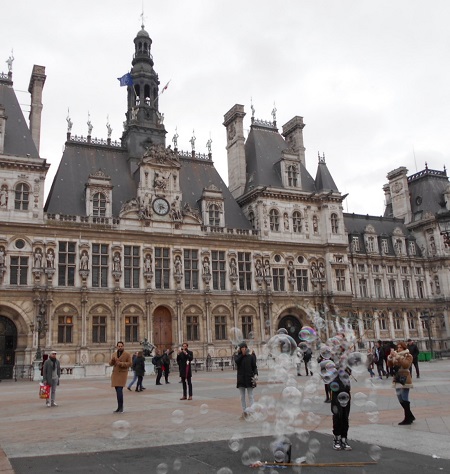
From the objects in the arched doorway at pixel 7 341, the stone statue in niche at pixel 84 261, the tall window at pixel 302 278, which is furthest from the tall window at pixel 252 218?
the arched doorway at pixel 7 341

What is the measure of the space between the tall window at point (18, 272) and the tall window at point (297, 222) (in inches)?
1016

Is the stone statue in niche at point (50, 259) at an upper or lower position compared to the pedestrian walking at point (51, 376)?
upper

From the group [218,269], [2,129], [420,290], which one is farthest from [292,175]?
[2,129]

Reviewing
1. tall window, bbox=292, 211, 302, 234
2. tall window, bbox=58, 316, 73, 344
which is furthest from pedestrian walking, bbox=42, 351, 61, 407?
tall window, bbox=292, 211, 302, 234

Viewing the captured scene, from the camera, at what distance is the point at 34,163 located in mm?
42469

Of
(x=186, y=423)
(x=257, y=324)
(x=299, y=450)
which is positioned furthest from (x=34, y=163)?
(x=299, y=450)

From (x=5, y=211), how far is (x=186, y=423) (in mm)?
32694

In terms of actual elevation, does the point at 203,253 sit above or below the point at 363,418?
above

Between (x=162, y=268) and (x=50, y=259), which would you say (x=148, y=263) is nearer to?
(x=162, y=268)

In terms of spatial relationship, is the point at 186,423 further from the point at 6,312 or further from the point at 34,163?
the point at 34,163

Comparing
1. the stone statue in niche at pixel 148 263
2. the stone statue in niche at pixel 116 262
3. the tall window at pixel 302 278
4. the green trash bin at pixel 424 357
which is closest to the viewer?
the stone statue in niche at pixel 116 262

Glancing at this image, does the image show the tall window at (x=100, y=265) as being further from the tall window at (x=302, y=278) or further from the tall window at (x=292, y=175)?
the tall window at (x=292, y=175)

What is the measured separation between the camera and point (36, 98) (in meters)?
48.5

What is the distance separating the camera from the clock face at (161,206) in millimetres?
46688
